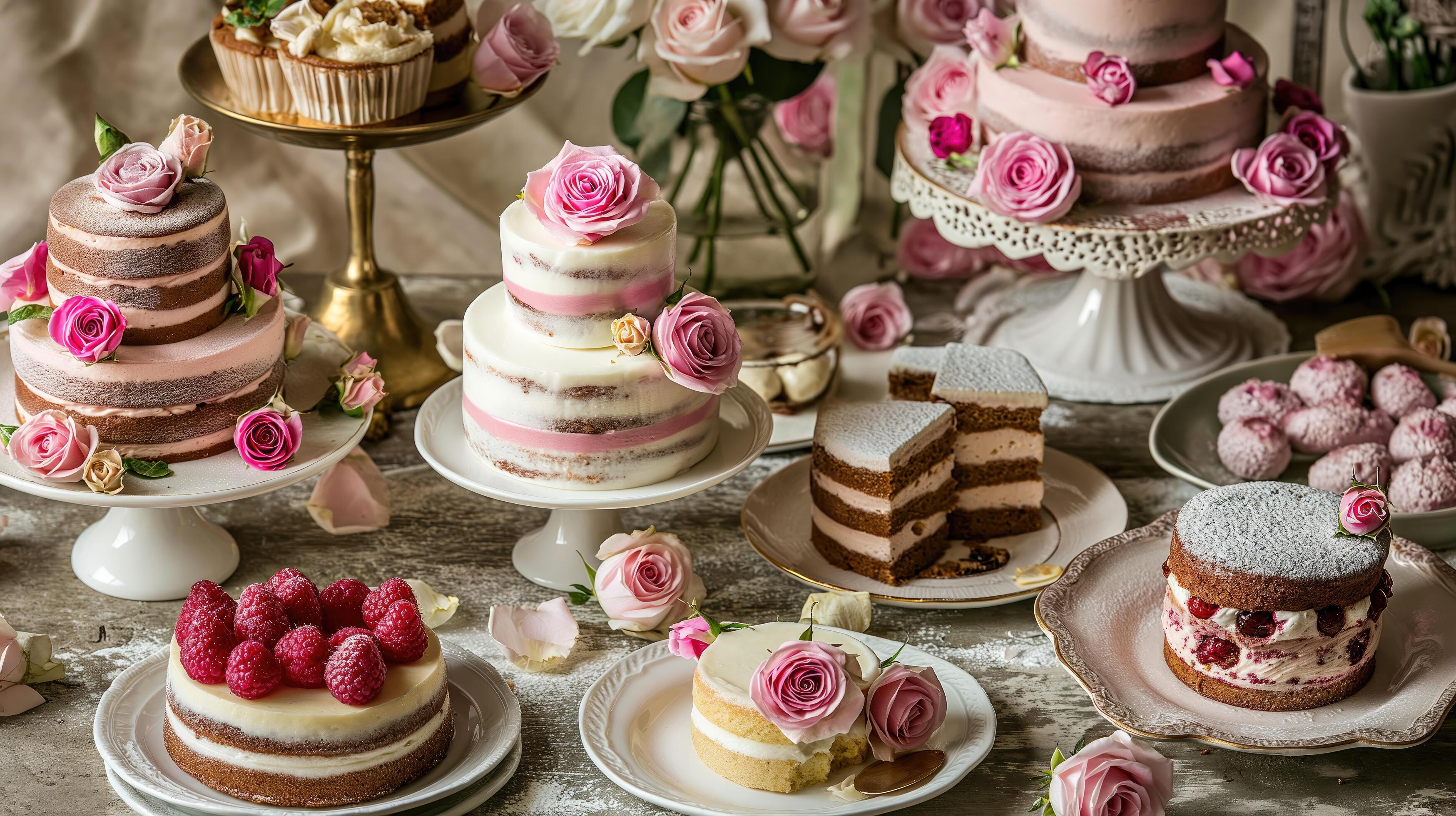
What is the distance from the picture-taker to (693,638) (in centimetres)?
157

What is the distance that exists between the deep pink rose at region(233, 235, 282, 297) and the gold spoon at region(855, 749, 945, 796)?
869 mm

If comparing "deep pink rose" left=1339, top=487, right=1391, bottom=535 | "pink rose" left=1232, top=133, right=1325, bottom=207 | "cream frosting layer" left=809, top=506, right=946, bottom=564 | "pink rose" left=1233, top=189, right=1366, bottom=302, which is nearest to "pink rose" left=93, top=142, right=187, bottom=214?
"cream frosting layer" left=809, top=506, right=946, bottom=564

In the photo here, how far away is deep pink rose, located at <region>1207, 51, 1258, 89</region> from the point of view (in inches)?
82.3

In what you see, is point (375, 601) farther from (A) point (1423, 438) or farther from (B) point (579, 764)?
(A) point (1423, 438)

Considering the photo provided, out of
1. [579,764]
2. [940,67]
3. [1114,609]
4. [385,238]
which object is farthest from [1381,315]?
[385,238]

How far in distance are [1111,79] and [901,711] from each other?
987 mm

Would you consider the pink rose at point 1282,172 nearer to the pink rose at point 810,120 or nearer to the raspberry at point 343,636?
the pink rose at point 810,120

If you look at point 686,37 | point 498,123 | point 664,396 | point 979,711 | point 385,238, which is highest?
point 686,37

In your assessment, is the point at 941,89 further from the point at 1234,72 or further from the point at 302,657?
the point at 302,657

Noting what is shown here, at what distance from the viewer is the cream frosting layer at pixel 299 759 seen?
56.3 inches

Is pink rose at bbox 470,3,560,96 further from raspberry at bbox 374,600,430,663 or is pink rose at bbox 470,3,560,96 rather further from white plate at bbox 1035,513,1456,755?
white plate at bbox 1035,513,1456,755

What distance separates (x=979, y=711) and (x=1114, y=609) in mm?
229

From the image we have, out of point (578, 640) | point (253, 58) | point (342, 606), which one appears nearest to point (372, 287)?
point (253, 58)

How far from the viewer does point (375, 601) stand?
1.50 metres
